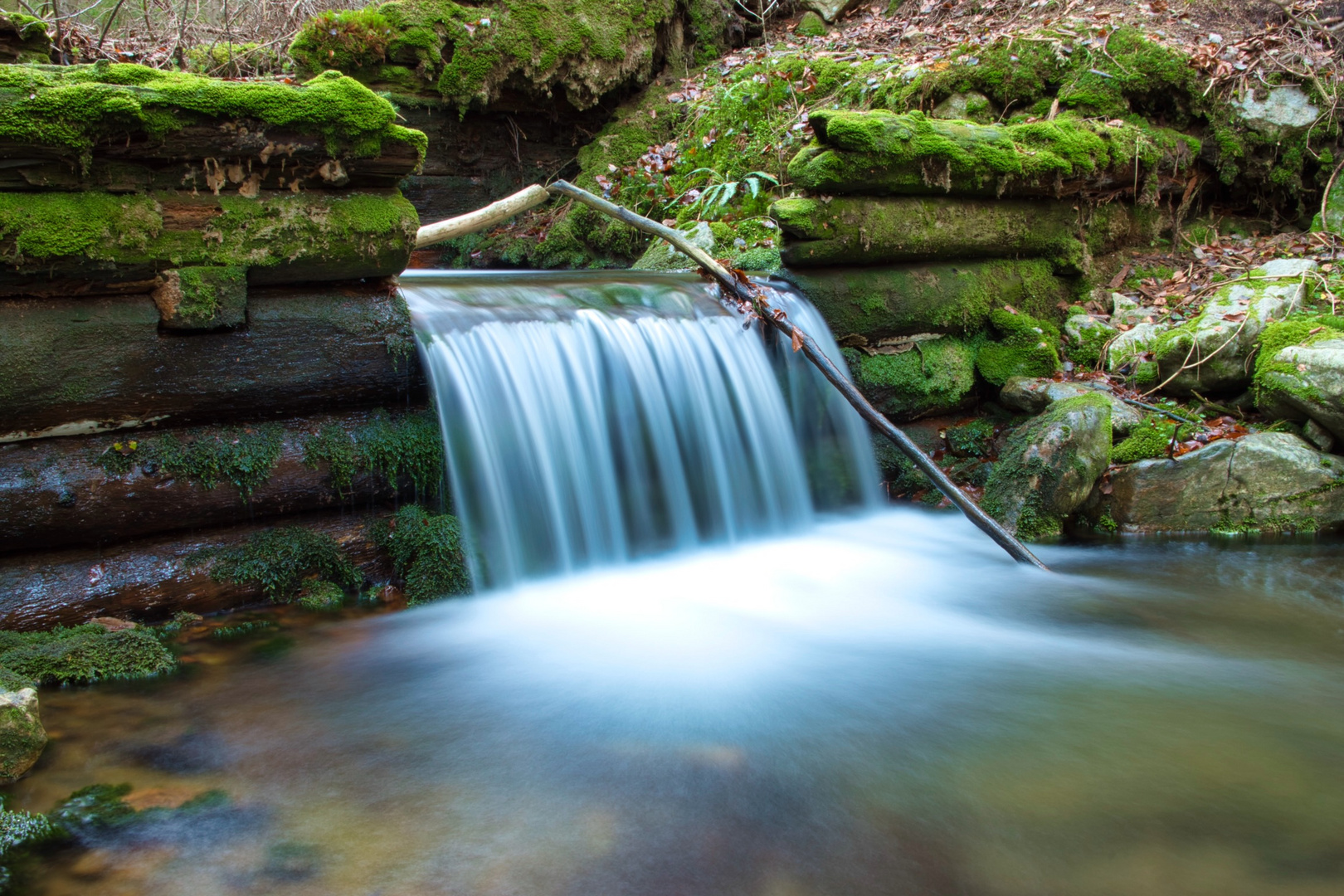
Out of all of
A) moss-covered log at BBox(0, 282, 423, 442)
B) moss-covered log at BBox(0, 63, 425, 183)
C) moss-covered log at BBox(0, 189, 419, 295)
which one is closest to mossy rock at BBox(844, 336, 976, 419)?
moss-covered log at BBox(0, 282, 423, 442)

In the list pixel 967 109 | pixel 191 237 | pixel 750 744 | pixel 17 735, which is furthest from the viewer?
pixel 967 109

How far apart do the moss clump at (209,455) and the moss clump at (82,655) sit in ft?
2.61

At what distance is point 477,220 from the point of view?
561cm

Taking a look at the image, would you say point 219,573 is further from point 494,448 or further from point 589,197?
point 589,197

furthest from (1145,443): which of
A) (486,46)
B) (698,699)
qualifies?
(486,46)

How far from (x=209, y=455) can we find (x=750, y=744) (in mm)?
3089

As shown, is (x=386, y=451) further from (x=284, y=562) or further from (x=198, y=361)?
(x=198, y=361)

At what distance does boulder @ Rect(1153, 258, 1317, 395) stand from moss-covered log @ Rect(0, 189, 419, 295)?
5.48 metres

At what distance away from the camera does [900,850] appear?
2613mm

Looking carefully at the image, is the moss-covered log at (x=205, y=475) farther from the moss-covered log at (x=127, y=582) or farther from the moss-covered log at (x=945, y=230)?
the moss-covered log at (x=945, y=230)

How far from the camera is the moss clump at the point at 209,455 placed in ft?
14.0

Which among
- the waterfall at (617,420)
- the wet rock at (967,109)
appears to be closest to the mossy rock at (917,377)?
the waterfall at (617,420)

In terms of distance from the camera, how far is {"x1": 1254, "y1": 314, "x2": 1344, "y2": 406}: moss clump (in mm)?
5773

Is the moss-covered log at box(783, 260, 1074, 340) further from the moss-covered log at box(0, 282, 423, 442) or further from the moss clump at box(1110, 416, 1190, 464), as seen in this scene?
the moss-covered log at box(0, 282, 423, 442)
